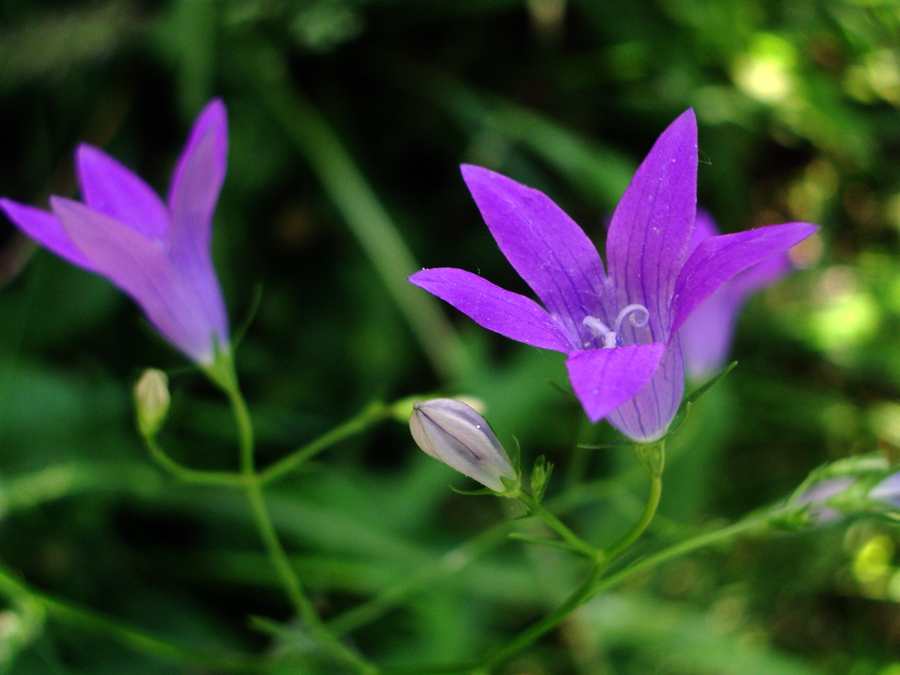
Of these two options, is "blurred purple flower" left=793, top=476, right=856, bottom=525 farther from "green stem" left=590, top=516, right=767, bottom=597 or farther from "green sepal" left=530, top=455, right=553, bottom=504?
"green sepal" left=530, top=455, right=553, bottom=504

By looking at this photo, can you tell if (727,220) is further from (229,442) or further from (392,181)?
(229,442)

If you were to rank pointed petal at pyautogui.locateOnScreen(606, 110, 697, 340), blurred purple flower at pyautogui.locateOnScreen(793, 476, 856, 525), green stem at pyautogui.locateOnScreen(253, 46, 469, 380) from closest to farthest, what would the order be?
pointed petal at pyautogui.locateOnScreen(606, 110, 697, 340), blurred purple flower at pyautogui.locateOnScreen(793, 476, 856, 525), green stem at pyautogui.locateOnScreen(253, 46, 469, 380)

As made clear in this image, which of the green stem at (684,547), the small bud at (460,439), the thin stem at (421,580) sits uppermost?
the small bud at (460,439)

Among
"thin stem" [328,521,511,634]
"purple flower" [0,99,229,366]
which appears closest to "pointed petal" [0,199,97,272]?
"purple flower" [0,99,229,366]

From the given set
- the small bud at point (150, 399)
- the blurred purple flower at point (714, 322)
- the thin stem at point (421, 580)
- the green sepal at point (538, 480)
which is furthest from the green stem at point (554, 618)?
the blurred purple flower at point (714, 322)

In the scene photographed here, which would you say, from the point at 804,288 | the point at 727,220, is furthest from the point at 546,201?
the point at 804,288

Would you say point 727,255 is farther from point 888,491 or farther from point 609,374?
point 888,491

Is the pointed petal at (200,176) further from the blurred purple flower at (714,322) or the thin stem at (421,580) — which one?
the blurred purple flower at (714,322)
